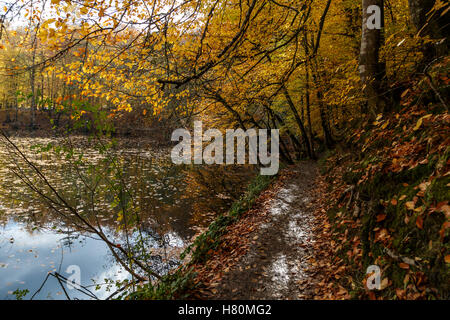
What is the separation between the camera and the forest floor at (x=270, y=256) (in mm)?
4117

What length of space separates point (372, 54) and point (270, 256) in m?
4.62

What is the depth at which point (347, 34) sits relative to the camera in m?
10.2

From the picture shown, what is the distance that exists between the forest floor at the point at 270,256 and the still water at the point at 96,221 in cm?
171

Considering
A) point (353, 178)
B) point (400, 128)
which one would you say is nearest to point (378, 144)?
point (400, 128)

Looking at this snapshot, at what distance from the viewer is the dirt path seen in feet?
13.4

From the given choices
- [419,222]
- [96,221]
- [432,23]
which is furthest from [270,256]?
[96,221]

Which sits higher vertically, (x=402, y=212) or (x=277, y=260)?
(x=402, y=212)

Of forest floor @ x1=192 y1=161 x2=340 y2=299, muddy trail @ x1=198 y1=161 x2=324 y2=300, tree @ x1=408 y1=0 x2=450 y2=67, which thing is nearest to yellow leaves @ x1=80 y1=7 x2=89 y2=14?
forest floor @ x1=192 y1=161 x2=340 y2=299

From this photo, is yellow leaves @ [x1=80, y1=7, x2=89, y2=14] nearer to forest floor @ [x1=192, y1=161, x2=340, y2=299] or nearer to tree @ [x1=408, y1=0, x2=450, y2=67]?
forest floor @ [x1=192, y1=161, x2=340, y2=299]

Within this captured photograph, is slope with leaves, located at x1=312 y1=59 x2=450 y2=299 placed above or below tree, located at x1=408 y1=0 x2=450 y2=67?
below

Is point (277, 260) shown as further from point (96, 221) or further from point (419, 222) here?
point (96, 221)

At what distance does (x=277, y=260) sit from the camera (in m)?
4.97
